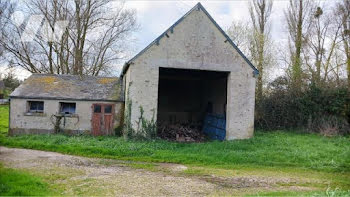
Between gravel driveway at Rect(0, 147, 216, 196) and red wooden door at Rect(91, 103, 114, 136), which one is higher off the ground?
red wooden door at Rect(91, 103, 114, 136)

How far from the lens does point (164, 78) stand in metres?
23.6

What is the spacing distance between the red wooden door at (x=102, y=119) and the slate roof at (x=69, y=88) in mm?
508

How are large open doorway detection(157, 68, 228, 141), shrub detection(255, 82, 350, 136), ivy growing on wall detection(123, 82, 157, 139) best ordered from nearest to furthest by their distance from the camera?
ivy growing on wall detection(123, 82, 157, 139), shrub detection(255, 82, 350, 136), large open doorway detection(157, 68, 228, 141)

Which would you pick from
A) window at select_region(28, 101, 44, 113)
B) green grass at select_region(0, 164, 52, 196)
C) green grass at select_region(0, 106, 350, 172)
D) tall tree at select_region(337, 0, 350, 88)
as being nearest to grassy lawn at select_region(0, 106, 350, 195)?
green grass at select_region(0, 106, 350, 172)

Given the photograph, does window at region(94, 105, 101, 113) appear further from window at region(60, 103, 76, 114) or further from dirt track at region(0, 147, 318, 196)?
dirt track at region(0, 147, 318, 196)

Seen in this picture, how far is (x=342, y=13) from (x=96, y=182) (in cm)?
2508

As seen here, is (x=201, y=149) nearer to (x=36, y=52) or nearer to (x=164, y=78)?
(x=164, y=78)

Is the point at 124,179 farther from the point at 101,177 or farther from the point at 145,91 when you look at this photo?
the point at 145,91

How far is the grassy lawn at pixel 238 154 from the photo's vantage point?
35.3 feet

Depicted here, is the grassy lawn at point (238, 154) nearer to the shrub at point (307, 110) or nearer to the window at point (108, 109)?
the window at point (108, 109)

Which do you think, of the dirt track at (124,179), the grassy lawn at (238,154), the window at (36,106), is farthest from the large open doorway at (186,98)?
the dirt track at (124,179)

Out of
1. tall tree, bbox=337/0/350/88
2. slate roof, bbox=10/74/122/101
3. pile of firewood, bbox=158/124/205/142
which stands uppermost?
tall tree, bbox=337/0/350/88

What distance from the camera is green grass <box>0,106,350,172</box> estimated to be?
1195 cm

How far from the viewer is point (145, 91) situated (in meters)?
15.8
